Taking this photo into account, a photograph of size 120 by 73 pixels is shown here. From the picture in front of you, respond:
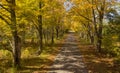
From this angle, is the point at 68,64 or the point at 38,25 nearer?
the point at 68,64

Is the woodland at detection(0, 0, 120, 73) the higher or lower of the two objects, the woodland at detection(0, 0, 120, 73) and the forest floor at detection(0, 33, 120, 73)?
the higher

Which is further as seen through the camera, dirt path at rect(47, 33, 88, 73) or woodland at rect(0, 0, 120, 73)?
woodland at rect(0, 0, 120, 73)

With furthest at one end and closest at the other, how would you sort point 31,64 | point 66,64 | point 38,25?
1. point 38,25
2. point 31,64
3. point 66,64

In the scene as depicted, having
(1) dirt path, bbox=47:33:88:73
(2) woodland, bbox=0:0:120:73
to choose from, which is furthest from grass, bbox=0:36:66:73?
(1) dirt path, bbox=47:33:88:73

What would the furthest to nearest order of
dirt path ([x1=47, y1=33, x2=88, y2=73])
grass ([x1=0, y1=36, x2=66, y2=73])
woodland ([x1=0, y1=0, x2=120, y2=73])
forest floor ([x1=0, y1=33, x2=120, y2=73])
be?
woodland ([x1=0, y1=0, x2=120, y2=73]), grass ([x1=0, y1=36, x2=66, y2=73]), forest floor ([x1=0, y1=33, x2=120, y2=73]), dirt path ([x1=47, y1=33, x2=88, y2=73])

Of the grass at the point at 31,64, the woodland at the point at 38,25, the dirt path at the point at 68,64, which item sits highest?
the woodland at the point at 38,25

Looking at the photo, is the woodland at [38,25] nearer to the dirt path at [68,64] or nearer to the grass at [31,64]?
the grass at [31,64]

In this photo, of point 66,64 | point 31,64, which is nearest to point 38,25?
point 31,64

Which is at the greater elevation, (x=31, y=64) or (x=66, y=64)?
(x=66, y=64)

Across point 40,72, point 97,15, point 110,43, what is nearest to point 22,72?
point 40,72

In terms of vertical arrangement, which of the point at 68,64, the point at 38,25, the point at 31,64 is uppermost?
the point at 38,25

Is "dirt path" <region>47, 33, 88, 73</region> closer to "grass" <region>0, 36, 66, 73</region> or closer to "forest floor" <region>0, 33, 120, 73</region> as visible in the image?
"forest floor" <region>0, 33, 120, 73</region>

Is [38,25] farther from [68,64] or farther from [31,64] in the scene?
[68,64]

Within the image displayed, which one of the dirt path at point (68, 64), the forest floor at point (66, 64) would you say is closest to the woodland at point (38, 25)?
the forest floor at point (66, 64)
